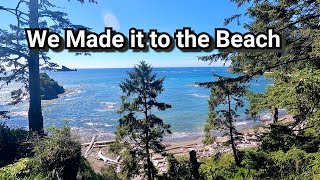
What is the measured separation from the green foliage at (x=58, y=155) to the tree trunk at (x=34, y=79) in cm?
653

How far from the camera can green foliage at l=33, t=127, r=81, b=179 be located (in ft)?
30.8

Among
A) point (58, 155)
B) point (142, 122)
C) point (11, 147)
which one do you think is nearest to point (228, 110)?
point (142, 122)

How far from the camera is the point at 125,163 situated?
16.0m

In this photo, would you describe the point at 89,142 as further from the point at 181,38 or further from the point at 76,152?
the point at 181,38

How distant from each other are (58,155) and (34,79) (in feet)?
27.4

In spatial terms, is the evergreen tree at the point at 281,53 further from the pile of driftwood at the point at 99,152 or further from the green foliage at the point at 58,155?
the pile of driftwood at the point at 99,152

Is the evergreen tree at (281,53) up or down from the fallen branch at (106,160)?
up

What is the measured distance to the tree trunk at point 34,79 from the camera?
1647 centimetres

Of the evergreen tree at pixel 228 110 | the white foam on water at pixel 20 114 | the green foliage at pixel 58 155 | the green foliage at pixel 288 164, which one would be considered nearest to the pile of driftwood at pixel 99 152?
the evergreen tree at pixel 228 110

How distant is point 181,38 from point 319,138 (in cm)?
584

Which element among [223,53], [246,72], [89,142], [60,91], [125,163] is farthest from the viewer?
[60,91]

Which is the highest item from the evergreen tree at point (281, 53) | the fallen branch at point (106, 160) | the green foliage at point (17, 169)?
the evergreen tree at point (281, 53)

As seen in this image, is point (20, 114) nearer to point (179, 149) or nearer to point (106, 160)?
point (106, 160)

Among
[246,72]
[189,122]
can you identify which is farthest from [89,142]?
[246,72]
